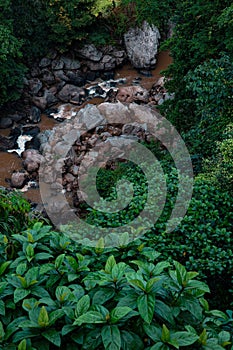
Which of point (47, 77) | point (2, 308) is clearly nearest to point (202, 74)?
point (2, 308)

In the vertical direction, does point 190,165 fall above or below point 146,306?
below

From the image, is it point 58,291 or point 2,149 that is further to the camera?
point 2,149

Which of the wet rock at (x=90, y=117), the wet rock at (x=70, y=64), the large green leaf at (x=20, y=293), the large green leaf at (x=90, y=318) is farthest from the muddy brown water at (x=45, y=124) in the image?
the large green leaf at (x=90, y=318)

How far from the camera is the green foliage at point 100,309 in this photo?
1.69m

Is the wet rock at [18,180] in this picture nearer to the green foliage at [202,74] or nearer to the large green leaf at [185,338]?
the green foliage at [202,74]

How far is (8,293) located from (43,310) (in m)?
0.32

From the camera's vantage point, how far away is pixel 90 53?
1424 centimetres

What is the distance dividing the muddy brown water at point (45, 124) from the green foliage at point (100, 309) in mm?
7370

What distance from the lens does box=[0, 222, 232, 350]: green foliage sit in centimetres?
169

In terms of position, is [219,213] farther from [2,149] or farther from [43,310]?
[2,149]

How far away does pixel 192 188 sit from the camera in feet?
14.5

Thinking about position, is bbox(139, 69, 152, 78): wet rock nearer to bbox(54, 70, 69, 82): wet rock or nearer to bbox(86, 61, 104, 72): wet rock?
bbox(86, 61, 104, 72): wet rock

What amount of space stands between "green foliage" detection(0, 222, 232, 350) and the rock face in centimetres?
1302

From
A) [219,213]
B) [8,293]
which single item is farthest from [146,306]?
[219,213]
